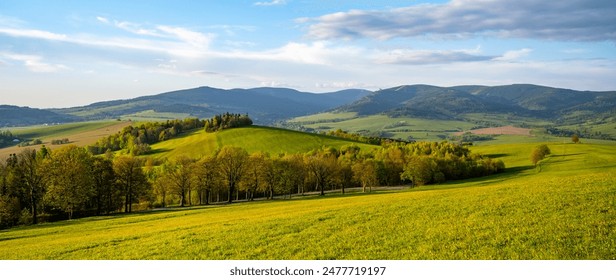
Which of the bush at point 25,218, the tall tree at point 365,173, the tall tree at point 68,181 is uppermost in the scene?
the tall tree at point 68,181

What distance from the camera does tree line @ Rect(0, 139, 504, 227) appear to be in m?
73.8

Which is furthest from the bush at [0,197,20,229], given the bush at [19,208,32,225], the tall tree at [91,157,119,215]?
the tall tree at [91,157,119,215]

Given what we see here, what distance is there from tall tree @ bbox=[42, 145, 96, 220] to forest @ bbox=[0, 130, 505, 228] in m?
0.16

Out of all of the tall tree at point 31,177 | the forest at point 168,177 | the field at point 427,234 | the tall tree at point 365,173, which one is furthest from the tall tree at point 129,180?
the tall tree at point 365,173

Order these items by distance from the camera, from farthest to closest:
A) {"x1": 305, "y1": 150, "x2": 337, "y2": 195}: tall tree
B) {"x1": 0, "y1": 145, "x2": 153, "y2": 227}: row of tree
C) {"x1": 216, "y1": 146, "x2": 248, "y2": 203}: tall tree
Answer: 1. {"x1": 305, "y1": 150, "x2": 337, "y2": 195}: tall tree
2. {"x1": 216, "y1": 146, "x2": 248, "y2": 203}: tall tree
3. {"x1": 0, "y1": 145, "x2": 153, "y2": 227}: row of tree

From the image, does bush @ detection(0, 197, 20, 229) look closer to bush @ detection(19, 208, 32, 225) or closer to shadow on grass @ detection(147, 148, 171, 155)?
bush @ detection(19, 208, 32, 225)

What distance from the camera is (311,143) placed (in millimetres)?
195250

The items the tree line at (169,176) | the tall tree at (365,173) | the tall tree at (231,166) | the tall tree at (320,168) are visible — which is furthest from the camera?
the tall tree at (320,168)

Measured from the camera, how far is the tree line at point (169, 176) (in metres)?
73.8

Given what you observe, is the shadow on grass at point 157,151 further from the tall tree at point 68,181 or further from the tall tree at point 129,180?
the tall tree at point 68,181

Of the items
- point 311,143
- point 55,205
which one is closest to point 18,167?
point 55,205

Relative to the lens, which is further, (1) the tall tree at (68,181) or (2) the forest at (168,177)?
(2) the forest at (168,177)
